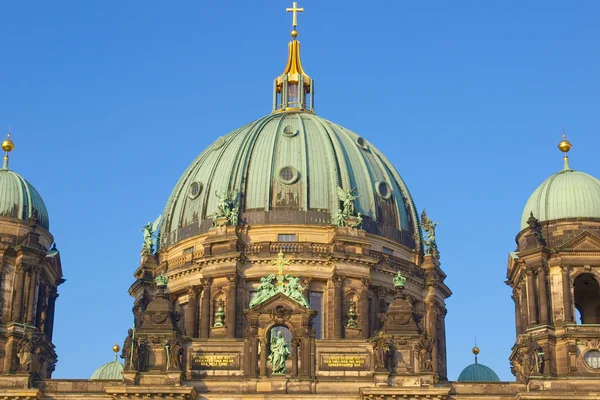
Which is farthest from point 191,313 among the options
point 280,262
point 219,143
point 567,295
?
point 567,295

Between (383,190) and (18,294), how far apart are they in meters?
23.1

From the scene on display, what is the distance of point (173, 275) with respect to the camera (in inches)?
3049

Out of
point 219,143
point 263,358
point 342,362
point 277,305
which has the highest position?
point 219,143

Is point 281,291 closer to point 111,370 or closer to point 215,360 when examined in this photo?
point 215,360

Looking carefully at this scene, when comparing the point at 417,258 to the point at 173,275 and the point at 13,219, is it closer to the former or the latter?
the point at 173,275

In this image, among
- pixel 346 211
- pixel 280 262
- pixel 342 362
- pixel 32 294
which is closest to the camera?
pixel 342 362

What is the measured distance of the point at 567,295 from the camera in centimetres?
6700

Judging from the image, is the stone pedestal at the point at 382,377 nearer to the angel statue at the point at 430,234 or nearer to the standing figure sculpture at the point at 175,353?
the standing figure sculpture at the point at 175,353

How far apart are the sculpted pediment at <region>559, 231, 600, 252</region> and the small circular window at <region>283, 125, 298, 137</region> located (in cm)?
1996

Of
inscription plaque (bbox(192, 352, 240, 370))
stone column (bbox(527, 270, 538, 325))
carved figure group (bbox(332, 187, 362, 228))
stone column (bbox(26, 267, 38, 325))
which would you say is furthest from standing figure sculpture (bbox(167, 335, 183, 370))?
stone column (bbox(527, 270, 538, 325))

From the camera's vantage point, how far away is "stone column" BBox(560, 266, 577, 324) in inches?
2625

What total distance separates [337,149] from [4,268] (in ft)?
71.5

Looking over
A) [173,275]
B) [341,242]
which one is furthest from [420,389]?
[173,275]

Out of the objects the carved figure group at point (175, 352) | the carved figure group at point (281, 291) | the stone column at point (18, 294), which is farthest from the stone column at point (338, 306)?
the stone column at point (18, 294)
